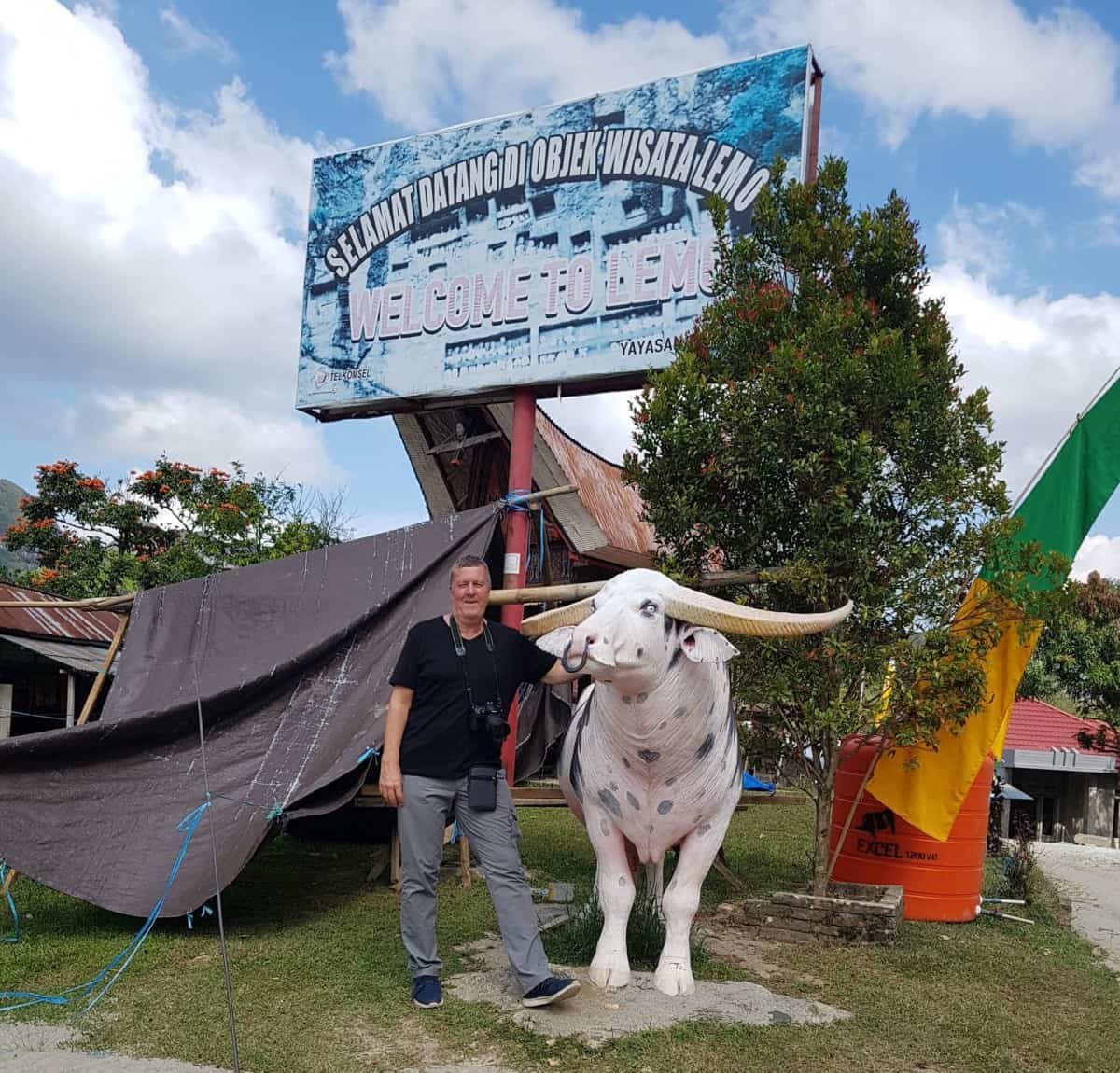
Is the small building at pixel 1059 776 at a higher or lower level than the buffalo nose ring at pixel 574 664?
lower

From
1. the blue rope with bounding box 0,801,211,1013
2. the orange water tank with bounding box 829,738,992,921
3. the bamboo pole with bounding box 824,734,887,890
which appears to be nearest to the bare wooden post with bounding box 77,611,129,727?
the blue rope with bounding box 0,801,211,1013

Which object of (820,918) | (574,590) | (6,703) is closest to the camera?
(574,590)

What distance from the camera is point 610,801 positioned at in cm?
419

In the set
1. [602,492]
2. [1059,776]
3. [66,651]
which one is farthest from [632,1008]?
[1059,776]

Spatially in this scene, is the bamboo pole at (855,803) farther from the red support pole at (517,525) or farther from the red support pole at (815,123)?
the red support pole at (815,123)

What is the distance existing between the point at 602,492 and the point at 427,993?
8562 mm

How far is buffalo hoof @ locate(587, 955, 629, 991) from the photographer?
12.9 ft

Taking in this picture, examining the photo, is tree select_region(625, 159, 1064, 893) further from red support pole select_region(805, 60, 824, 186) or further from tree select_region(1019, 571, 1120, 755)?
tree select_region(1019, 571, 1120, 755)

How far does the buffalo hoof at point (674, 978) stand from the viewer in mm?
3889

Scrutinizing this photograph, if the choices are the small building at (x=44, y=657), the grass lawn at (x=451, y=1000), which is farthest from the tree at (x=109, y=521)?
the grass lawn at (x=451, y=1000)

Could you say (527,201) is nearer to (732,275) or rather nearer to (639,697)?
(732,275)

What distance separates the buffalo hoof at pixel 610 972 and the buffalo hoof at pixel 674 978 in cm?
13

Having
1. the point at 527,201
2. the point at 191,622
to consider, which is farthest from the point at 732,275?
the point at 191,622

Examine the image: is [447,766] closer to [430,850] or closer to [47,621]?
[430,850]
